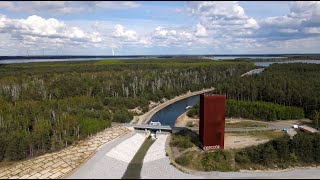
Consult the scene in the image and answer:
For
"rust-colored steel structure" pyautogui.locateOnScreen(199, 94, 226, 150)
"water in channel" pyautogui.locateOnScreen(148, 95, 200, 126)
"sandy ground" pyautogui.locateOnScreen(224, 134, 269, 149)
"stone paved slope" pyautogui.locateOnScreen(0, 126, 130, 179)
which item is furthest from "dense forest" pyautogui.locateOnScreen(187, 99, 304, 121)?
"stone paved slope" pyautogui.locateOnScreen(0, 126, 130, 179)

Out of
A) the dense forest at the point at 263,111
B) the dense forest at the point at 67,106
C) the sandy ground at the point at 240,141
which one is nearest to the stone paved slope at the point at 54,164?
the dense forest at the point at 67,106

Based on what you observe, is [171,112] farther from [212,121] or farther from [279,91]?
[212,121]

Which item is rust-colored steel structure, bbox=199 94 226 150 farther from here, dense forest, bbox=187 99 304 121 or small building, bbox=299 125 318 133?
dense forest, bbox=187 99 304 121

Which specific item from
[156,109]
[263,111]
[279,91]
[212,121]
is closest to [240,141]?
[212,121]

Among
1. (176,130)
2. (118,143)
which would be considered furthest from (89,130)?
(176,130)

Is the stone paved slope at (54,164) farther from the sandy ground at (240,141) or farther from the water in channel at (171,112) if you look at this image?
the water in channel at (171,112)
